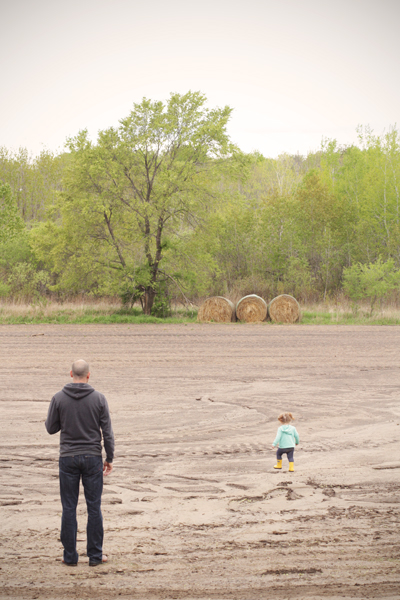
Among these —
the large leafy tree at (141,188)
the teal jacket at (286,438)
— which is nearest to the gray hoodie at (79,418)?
the teal jacket at (286,438)

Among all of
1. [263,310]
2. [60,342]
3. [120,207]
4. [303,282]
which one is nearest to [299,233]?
[303,282]

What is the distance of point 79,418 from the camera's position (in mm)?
5035

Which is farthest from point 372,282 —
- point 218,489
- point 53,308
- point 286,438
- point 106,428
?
point 106,428

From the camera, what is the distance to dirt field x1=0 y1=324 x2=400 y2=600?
15.1 feet

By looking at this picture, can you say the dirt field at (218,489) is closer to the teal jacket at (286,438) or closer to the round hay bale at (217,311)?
the teal jacket at (286,438)

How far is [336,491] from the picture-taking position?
6.55m

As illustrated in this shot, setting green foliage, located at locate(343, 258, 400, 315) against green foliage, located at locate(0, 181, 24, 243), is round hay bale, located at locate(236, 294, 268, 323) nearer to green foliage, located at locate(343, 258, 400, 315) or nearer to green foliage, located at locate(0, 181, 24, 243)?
green foliage, located at locate(343, 258, 400, 315)

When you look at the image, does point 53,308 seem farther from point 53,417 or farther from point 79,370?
point 79,370

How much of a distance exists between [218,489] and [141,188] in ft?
77.9

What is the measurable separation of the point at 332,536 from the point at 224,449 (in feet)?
9.85

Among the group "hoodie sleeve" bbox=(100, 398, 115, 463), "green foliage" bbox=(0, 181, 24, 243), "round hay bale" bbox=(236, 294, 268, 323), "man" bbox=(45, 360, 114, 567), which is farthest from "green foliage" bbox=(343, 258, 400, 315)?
"man" bbox=(45, 360, 114, 567)

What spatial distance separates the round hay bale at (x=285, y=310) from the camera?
2814 centimetres

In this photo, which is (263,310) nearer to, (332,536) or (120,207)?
(120,207)

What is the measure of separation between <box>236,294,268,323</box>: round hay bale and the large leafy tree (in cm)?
384
